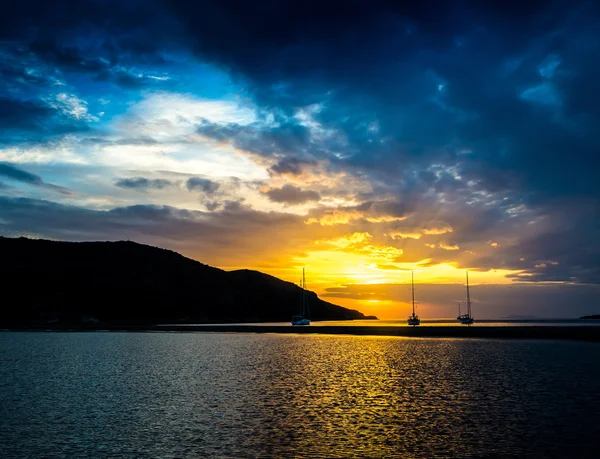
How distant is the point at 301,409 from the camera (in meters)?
33.2

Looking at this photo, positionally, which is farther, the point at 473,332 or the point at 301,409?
the point at 473,332

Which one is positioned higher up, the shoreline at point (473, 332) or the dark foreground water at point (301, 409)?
the shoreline at point (473, 332)

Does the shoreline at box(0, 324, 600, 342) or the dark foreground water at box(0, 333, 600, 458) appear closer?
the dark foreground water at box(0, 333, 600, 458)

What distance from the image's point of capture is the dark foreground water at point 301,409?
23.3 meters

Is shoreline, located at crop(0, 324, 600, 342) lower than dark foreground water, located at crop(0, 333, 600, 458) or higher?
higher

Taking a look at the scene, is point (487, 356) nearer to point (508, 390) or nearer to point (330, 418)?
point (508, 390)

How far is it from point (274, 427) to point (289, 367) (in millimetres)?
32659

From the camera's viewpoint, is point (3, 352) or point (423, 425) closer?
point (423, 425)

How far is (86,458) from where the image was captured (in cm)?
2144

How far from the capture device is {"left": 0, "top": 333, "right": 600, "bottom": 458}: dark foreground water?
2334 cm

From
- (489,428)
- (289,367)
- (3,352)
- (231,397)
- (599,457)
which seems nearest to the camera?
(599,457)

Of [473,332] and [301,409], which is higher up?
[473,332]

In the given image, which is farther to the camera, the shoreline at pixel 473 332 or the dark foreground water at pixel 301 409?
the shoreline at pixel 473 332

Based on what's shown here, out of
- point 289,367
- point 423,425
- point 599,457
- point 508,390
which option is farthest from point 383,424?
point 289,367
